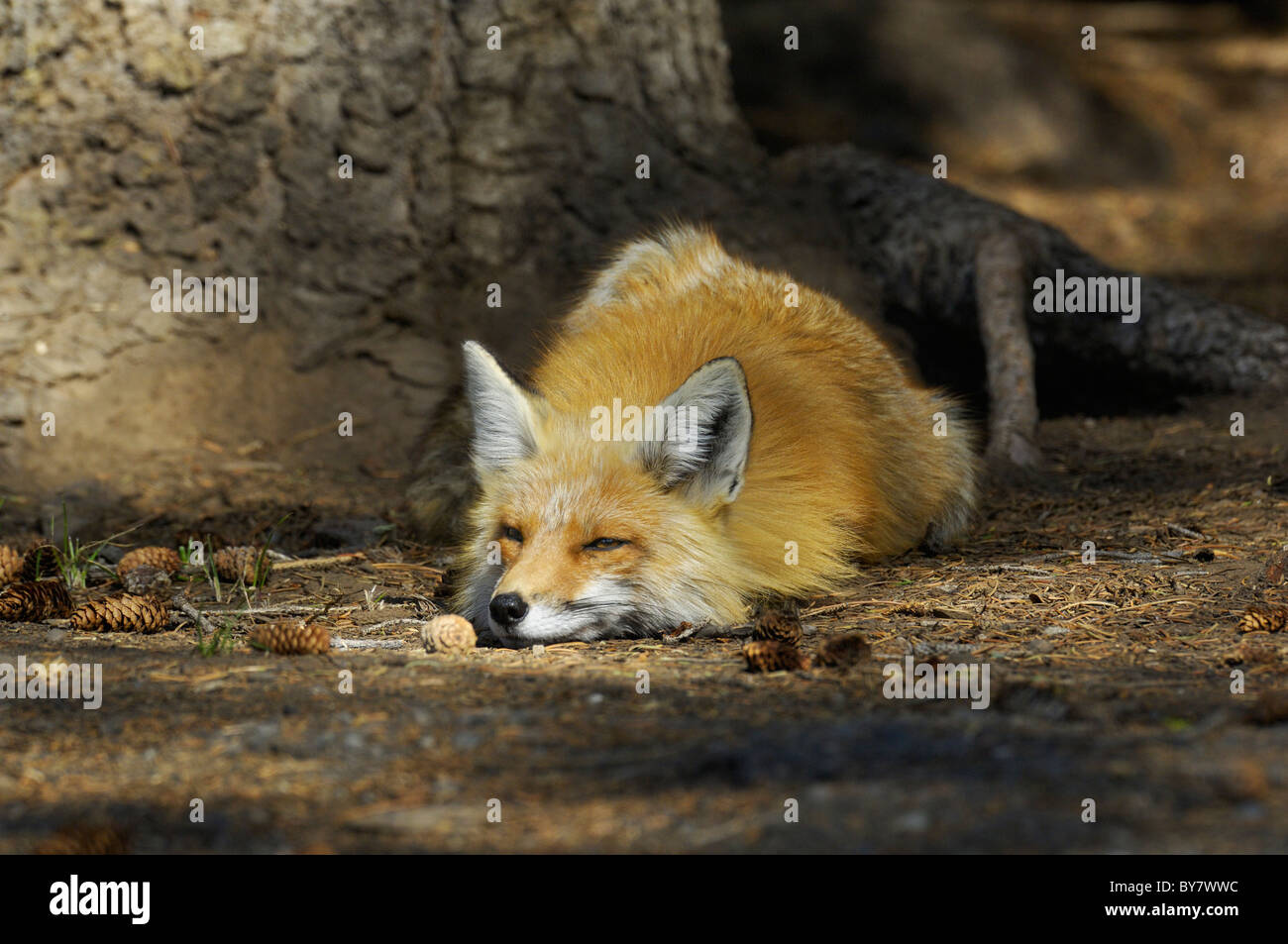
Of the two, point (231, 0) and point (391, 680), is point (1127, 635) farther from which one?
point (231, 0)

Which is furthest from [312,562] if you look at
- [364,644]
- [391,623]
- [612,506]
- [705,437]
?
[705,437]

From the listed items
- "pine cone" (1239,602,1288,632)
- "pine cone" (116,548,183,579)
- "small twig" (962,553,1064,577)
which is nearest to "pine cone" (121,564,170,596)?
"pine cone" (116,548,183,579)

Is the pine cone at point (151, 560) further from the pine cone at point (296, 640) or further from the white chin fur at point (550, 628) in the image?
the white chin fur at point (550, 628)

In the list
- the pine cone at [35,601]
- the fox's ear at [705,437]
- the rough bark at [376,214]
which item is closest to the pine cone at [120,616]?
the pine cone at [35,601]

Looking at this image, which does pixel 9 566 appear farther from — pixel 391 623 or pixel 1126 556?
pixel 1126 556

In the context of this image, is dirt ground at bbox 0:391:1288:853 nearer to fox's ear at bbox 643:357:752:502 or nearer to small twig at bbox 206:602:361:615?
small twig at bbox 206:602:361:615

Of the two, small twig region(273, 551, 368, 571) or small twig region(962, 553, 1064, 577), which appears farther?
small twig region(273, 551, 368, 571)

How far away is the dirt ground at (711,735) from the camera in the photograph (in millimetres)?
2260

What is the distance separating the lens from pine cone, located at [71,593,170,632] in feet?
13.8

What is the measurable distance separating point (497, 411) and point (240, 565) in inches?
54.5

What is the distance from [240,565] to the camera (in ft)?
16.1

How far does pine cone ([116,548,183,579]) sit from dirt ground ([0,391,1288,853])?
328mm

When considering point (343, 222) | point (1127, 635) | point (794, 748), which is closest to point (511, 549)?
point (794, 748)

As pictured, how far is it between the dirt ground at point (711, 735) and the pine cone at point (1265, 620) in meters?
0.06
